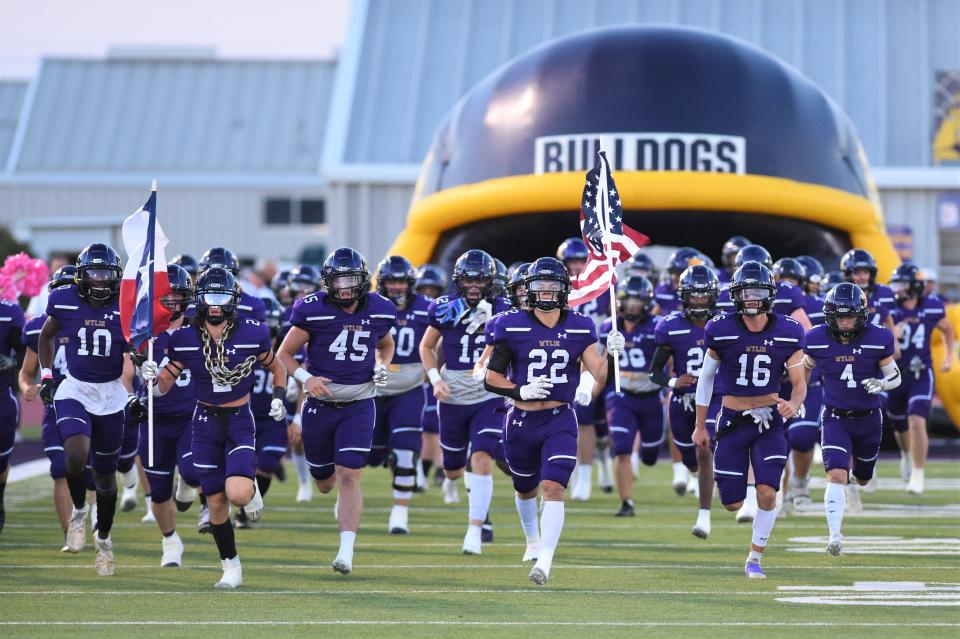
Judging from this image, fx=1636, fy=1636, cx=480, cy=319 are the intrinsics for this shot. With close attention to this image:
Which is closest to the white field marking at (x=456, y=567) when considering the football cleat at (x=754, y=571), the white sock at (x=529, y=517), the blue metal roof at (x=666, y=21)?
the white sock at (x=529, y=517)

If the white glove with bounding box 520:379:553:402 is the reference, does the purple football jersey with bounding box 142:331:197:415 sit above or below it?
below

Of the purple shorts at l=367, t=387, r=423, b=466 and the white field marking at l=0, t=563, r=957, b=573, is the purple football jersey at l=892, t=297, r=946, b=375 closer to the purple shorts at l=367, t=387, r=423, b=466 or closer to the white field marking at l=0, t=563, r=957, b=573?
the purple shorts at l=367, t=387, r=423, b=466

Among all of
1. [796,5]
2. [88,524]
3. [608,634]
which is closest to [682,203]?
[88,524]

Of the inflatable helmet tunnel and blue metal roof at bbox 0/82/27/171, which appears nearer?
the inflatable helmet tunnel

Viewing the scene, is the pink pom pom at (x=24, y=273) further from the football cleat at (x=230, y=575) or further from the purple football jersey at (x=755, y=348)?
the purple football jersey at (x=755, y=348)

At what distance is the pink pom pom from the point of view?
1171cm

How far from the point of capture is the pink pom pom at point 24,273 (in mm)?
11711

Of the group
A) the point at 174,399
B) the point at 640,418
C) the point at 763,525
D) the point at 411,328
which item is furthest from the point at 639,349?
the point at 174,399

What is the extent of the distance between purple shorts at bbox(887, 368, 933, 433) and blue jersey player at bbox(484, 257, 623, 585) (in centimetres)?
557

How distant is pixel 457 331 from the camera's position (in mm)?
10711

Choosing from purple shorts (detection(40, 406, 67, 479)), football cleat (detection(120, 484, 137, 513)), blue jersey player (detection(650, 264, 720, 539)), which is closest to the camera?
purple shorts (detection(40, 406, 67, 479))

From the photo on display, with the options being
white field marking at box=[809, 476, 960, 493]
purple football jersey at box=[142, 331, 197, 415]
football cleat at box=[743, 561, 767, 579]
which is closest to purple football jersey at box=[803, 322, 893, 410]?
football cleat at box=[743, 561, 767, 579]

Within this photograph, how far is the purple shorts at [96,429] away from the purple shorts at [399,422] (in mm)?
2252

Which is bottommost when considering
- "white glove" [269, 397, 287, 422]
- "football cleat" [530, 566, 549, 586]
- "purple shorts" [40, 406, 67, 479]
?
"football cleat" [530, 566, 549, 586]
